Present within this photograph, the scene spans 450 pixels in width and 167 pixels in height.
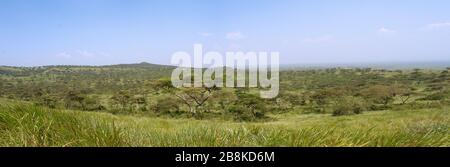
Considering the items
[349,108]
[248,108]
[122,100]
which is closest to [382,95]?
[349,108]

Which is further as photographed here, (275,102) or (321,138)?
(275,102)

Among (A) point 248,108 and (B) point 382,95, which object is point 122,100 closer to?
(A) point 248,108

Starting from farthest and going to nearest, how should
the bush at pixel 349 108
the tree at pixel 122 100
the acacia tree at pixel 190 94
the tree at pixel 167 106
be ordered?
the tree at pixel 122 100 < the acacia tree at pixel 190 94 < the tree at pixel 167 106 < the bush at pixel 349 108

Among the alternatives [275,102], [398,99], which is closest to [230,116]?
[275,102]

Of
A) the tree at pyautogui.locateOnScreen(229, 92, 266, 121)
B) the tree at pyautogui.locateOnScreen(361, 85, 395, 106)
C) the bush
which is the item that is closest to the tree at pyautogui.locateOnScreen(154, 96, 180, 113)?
the tree at pyautogui.locateOnScreen(229, 92, 266, 121)

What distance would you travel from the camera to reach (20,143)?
12.1 ft

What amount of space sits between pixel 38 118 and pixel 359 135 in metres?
2.86

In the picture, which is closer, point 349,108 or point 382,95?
point 349,108

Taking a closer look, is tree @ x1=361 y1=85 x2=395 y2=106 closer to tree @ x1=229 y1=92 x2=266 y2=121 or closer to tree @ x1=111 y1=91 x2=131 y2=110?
tree @ x1=229 y1=92 x2=266 y2=121

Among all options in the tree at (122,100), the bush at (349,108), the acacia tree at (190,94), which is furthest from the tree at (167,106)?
the bush at (349,108)

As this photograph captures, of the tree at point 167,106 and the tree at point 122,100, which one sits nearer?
the tree at point 167,106

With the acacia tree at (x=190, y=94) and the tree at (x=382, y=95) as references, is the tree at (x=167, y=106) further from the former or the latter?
the tree at (x=382, y=95)
